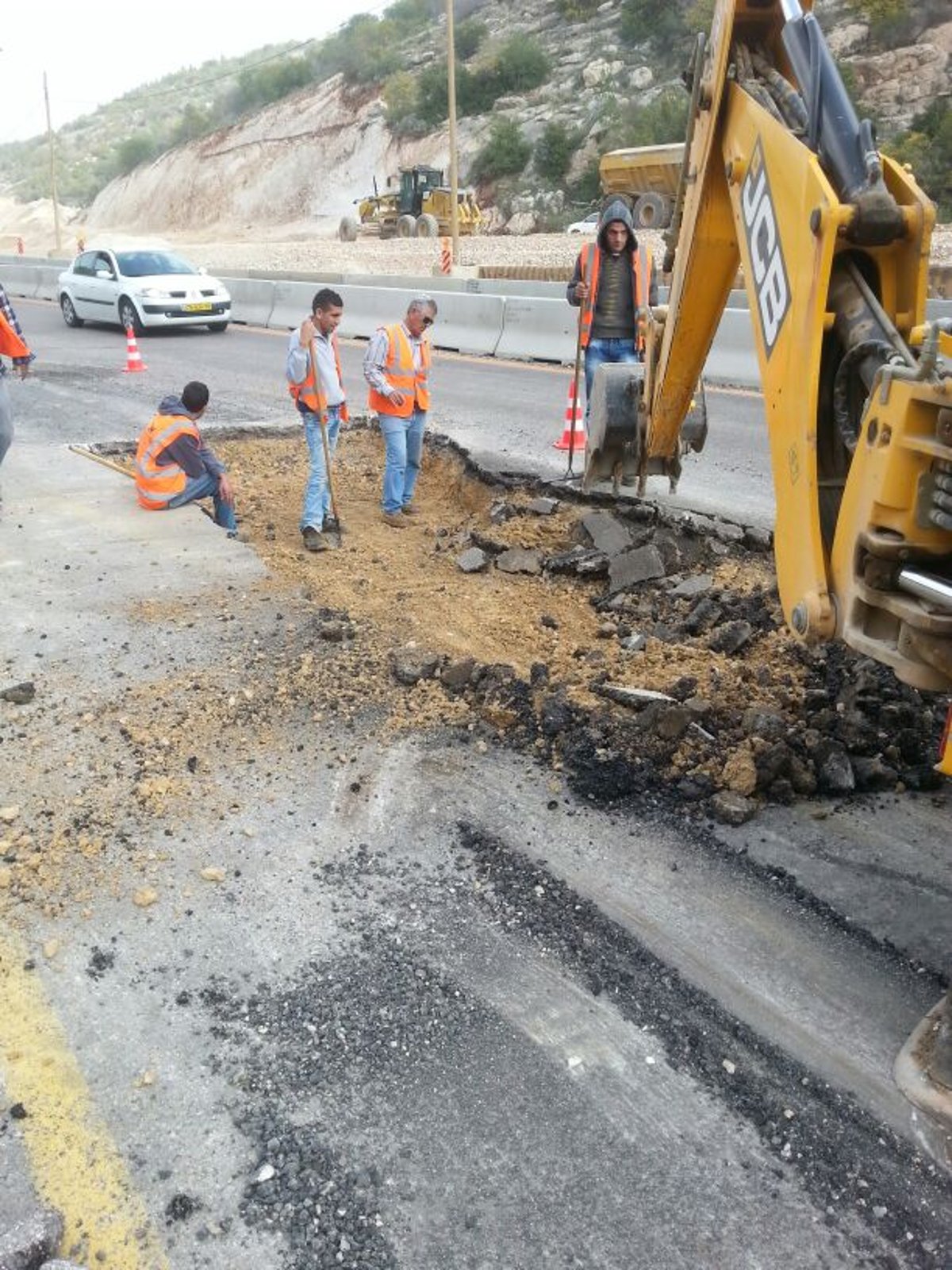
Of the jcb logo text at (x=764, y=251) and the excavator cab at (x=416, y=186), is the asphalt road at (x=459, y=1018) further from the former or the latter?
the excavator cab at (x=416, y=186)

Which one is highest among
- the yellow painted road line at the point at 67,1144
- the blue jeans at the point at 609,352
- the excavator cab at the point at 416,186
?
the excavator cab at the point at 416,186

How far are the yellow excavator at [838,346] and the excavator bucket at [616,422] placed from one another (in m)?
1.54

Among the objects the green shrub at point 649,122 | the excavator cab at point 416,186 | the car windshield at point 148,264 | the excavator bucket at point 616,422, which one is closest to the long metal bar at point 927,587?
the excavator bucket at point 616,422

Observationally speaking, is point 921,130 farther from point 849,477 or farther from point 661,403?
point 849,477

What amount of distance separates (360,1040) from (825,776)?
7.18 ft

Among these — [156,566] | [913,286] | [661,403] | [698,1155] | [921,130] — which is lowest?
[698,1155]

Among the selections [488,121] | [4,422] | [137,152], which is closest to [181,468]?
[4,422]

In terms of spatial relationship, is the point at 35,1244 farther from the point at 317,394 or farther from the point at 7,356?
the point at 7,356

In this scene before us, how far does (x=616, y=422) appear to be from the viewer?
588 centimetres

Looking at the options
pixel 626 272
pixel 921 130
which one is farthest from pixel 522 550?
pixel 921 130

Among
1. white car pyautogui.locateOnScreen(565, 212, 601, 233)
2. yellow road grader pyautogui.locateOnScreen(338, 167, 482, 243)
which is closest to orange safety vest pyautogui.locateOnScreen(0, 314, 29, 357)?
yellow road grader pyautogui.locateOnScreen(338, 167, 482, 243)

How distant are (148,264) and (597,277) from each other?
45.3ft

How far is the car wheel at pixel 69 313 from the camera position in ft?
65.1

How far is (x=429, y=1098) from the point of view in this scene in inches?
109
